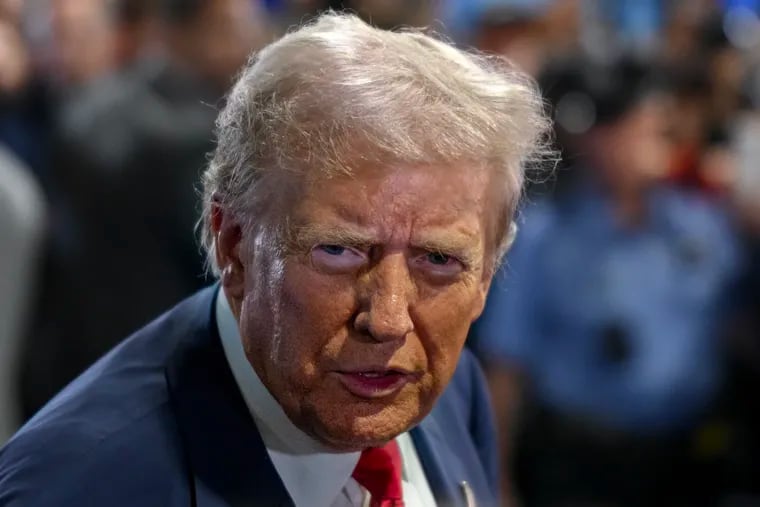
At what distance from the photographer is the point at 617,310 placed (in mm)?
4012

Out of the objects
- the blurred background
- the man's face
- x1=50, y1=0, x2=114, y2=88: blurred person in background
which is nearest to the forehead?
the man's face

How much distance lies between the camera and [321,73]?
177 cm

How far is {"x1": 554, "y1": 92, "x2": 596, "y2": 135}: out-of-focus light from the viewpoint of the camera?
404cm

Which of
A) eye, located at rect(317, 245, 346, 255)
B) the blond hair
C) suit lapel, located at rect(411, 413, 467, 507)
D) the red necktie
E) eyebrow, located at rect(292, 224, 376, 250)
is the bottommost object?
suit lapel, located at rect(411, 413, 467, 507)

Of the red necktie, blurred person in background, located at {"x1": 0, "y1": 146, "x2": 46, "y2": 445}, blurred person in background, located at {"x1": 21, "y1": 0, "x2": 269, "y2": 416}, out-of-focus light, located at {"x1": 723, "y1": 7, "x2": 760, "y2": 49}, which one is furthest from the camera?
out-of-focus light, located at {"x1": 723, "y1": 7, "x2": 760, "y2": 49}

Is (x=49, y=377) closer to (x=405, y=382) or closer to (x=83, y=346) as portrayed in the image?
(x=83, y=346)

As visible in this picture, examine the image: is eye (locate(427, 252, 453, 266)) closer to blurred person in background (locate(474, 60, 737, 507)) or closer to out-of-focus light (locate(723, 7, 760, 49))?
blurred person in background (locate(474, 60, 737, 507))

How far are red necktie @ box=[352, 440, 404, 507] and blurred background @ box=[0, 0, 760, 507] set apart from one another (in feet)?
6.35

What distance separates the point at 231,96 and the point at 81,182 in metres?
2.08

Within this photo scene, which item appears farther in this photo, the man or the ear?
the ear

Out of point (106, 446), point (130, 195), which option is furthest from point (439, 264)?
point (130, 195)

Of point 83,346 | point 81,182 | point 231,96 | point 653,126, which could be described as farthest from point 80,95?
point 231,96

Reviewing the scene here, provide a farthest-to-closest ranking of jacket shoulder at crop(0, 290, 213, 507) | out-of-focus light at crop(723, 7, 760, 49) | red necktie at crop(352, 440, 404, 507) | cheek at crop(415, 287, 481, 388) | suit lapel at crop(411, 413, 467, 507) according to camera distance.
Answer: out-of-focus light at crop(723, 7, 760, 49) → suit lapel at crop(411, 413, 467, 507) → red necktie at crop(352, 440, 404, 507) → cheek at crop(415, 287, 481, 388) → jacket shoulder at crop(0, 290, 213, 507)

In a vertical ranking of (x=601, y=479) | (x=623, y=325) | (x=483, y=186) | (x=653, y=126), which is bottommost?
(x=601, y=479)
